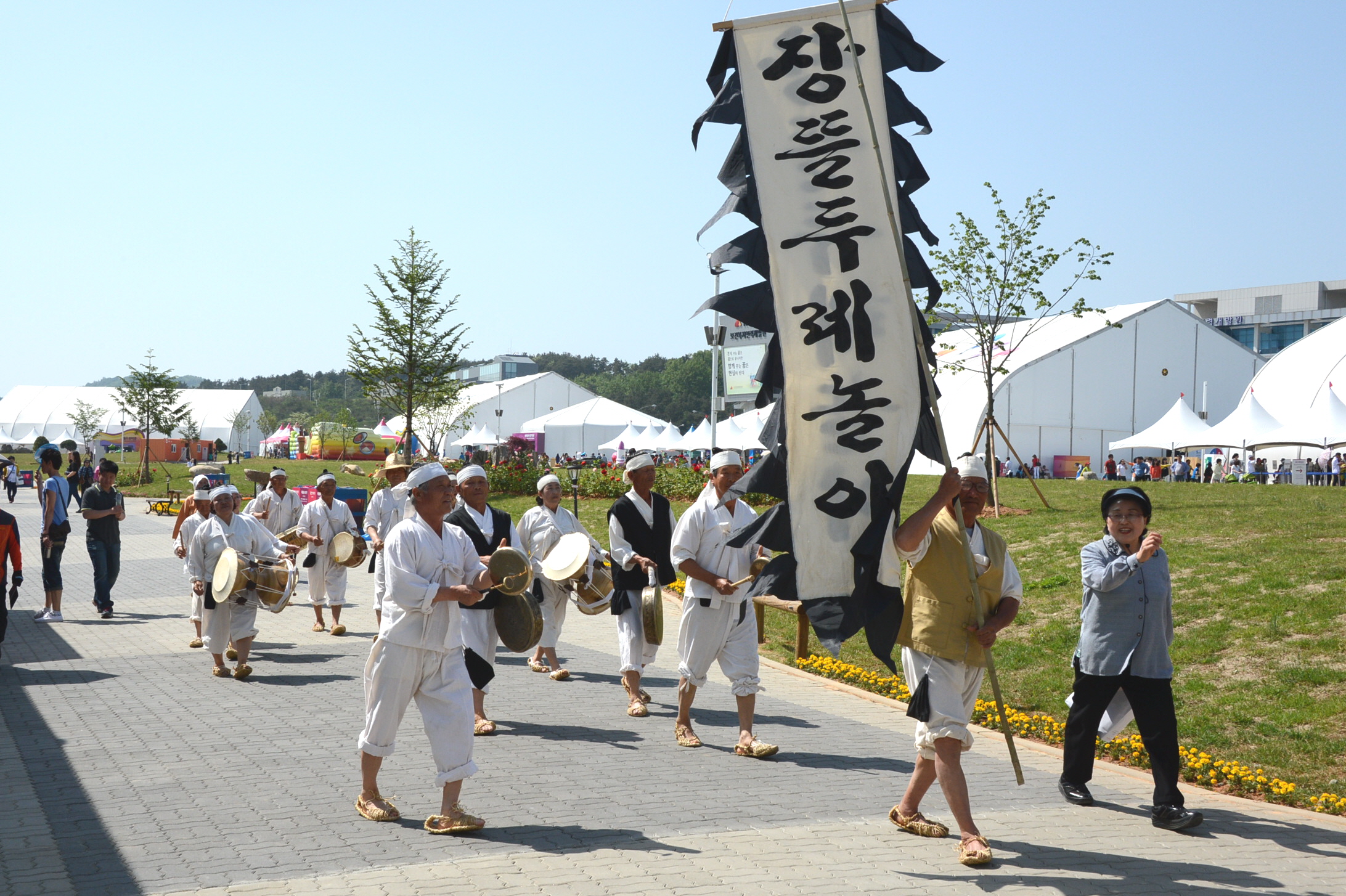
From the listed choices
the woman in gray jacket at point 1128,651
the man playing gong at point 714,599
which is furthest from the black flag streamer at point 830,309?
the man playing gong at point 714,599

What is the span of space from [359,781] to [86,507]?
9.96m

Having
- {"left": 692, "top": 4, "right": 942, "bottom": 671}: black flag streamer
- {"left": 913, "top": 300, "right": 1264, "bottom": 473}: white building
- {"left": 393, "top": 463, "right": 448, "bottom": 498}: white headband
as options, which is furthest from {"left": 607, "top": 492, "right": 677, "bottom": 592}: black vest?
{"left": 913, "top": 300, "right": 1264, "bottom": 473}: white building

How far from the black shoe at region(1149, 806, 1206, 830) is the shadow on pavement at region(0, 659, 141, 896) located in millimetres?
5085

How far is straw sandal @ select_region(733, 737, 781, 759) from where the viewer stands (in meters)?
7.34

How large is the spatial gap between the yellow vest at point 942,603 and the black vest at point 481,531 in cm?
303

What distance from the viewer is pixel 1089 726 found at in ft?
20.8

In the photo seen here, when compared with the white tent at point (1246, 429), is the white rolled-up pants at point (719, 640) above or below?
below

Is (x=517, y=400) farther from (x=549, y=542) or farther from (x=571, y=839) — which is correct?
(x=571, y=839)

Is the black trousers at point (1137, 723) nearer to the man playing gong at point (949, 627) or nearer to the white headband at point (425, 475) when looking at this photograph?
the man playing gong at point (949, 627)

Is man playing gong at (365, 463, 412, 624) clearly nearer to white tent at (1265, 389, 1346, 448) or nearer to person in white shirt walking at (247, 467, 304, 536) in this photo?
person in white shirt walking at (247, 467, 304, 536)

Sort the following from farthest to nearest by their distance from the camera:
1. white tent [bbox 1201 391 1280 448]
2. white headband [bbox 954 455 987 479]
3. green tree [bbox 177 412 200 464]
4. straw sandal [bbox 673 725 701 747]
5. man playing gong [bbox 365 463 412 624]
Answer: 1. green tree [bbox 177 412 200 464]
2. white tent [bbox 1201 391 1280 448]
3. man playing gong [bbox 365 463 412 624]
4. straw sandal [bbox 673 725 701 747]
5. white headband [bbox 954 455 987 479]

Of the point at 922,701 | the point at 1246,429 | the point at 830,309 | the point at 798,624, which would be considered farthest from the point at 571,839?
the point at 1246,429

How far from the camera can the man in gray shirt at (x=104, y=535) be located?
Result: 567 inches

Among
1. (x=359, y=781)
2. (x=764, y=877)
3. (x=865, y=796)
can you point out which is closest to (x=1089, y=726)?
(x=865, y=796)
